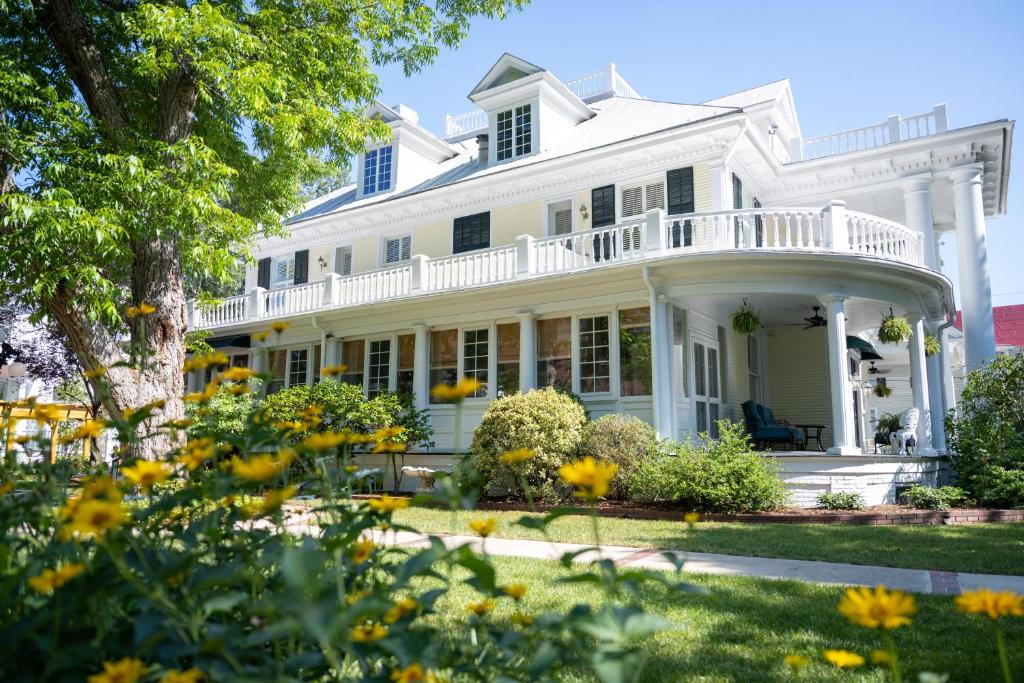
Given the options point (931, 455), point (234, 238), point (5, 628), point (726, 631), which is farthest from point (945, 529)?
point (234, 238)

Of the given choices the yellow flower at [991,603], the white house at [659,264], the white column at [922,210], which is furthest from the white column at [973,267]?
the yellow flower at [991,603]

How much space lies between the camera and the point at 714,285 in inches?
476

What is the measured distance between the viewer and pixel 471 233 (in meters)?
17.2

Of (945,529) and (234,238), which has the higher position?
(234,238)

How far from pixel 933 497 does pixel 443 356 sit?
388 inches

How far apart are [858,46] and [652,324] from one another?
637 centimetres

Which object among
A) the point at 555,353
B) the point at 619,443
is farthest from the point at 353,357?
the point at 619,443

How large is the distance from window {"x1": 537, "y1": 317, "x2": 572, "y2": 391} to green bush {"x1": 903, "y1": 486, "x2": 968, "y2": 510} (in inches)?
244

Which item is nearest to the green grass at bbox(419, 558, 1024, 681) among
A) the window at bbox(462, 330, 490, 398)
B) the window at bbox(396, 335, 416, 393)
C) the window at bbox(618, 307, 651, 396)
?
the window at bbox(618, 307, 651, 396)

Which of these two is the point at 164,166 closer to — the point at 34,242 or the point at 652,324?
the point at 34,242

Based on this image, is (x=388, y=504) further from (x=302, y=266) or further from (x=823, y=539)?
(x=302, y=266)

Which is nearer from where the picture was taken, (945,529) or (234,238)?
(945,529)

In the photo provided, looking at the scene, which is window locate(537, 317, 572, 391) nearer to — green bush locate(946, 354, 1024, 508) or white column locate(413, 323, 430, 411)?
white column locate(413, 323, 430, 411)

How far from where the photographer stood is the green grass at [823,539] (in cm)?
623
